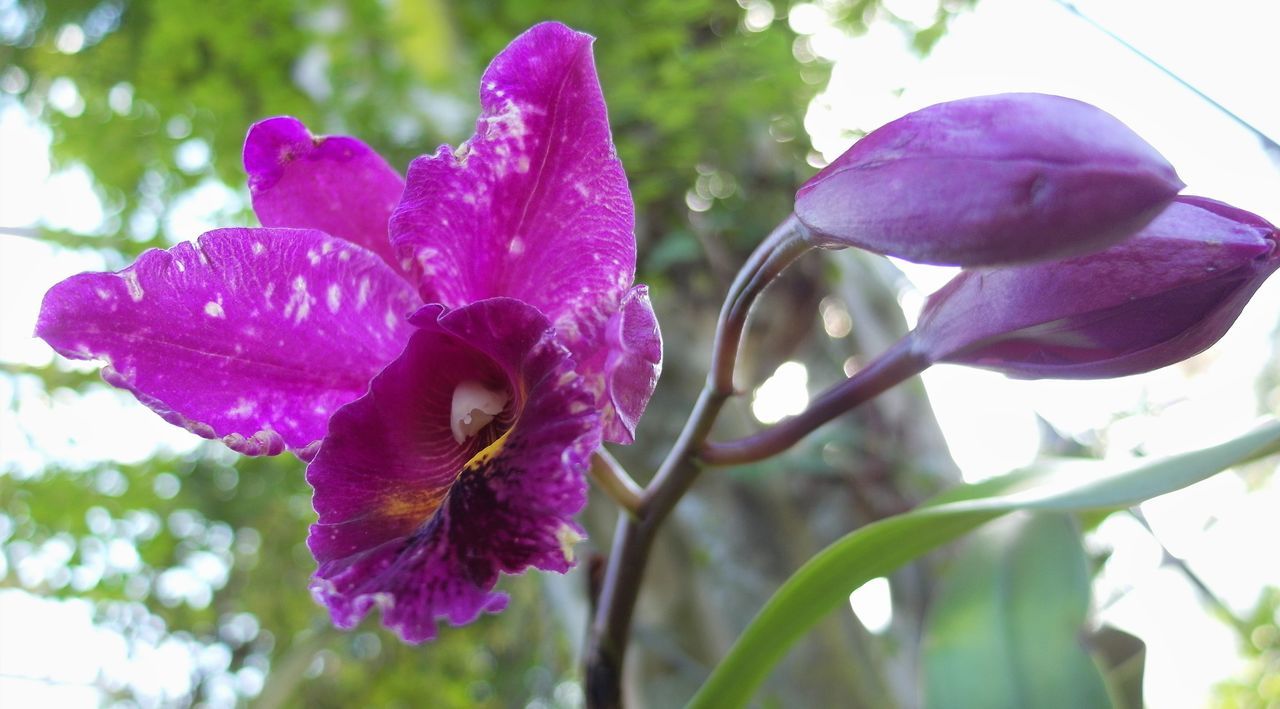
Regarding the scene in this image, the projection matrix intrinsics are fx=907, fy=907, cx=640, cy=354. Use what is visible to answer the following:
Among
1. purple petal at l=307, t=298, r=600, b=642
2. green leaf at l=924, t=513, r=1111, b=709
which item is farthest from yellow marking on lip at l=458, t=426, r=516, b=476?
green leaf at l=924, t=513, r=1111, b=709

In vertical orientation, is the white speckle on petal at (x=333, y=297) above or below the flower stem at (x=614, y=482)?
above

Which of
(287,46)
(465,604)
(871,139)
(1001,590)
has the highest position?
(871,139)

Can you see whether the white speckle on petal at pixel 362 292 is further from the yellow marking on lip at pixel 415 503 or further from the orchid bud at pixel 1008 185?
the orchid bud at pixel 1008 185

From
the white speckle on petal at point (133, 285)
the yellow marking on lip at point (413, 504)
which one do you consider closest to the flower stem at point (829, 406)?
the yellow marking on lip at point (413, 504)

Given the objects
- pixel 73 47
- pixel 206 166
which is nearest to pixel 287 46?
pixel 206 166

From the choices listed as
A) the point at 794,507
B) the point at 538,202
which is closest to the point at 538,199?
the point at 538,202

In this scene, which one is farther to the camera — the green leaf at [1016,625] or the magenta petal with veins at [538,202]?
the green leaf at [1016,625]

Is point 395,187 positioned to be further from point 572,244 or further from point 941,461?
point 941,461

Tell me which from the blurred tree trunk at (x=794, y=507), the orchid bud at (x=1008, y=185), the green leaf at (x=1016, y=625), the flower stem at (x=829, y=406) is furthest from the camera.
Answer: the blurred tree trunk at (x=794, y=507)
